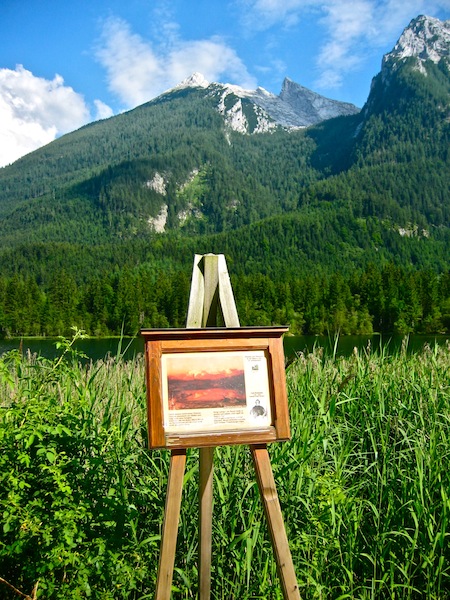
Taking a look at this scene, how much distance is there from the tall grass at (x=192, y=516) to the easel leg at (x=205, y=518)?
0.25 meters

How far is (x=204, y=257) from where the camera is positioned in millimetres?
3373

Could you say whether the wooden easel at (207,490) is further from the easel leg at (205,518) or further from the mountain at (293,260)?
the mountain at (293,260)

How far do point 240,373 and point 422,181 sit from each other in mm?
182757

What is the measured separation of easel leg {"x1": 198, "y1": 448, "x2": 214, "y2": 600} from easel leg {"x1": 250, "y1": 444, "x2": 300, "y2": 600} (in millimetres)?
347

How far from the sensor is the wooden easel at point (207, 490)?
2586 millimetres

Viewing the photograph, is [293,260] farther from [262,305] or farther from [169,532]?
[169,532]

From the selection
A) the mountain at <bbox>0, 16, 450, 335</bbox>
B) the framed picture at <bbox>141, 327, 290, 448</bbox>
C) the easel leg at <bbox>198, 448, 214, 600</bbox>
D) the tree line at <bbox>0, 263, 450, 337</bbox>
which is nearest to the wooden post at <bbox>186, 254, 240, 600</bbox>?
the framed picture at <bbox>141, 327, 290, 448</bbox>

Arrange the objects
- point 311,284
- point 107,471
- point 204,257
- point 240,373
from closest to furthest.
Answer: point 240,373
point 204,257
point 107,471
point 311,284

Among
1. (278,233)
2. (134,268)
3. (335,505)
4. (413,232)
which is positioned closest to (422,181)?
(413,232)

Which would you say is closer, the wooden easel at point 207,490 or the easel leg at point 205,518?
the wooden easel at point 207,490

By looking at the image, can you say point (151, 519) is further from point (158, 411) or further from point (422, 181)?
point (422, 181)

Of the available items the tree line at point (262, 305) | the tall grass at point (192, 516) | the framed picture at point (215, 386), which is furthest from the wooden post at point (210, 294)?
the tree line at point (262, 305)

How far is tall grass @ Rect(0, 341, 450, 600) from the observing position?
2.89 meters

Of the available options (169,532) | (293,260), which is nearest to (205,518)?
(169,532)
